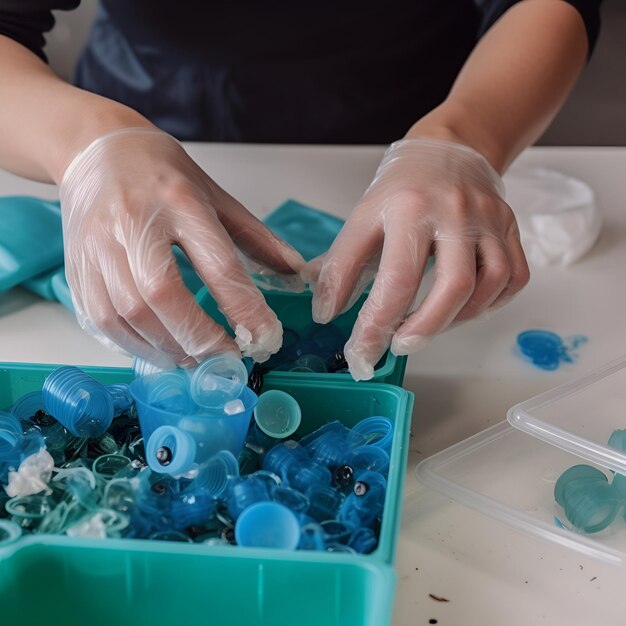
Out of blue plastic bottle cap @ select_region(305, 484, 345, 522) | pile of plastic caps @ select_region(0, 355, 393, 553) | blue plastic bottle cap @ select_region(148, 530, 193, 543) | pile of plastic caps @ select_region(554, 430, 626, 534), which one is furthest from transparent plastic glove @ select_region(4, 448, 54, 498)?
pile of plastic caps @ select_region(554, 430, 626, 534)

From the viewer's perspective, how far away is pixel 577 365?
98 centimetres

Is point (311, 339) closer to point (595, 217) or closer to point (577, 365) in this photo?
point (577, 365)

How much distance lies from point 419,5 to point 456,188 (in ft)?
2.15

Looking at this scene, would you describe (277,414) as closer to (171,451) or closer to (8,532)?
(171,451)

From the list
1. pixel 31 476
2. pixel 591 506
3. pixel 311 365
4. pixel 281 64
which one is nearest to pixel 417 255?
pixel 311 365

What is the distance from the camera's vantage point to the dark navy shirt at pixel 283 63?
135 cm

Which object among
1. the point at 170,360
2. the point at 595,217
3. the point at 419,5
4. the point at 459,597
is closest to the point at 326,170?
the point at 419,5

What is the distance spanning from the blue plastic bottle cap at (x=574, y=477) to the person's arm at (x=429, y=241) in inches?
6.9

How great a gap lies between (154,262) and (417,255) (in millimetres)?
245

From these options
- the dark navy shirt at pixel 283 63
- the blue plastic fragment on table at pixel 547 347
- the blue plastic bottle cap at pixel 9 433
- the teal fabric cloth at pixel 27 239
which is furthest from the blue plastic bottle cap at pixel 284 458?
the dark navy shirt at pixel 283 63

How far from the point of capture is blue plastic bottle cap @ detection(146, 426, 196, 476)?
70cm

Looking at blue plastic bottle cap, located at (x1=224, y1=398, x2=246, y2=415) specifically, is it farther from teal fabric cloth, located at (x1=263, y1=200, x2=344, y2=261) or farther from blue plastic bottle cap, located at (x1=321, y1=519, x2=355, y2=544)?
teal fabric cloth, located at (x1=263, y1=200, x2=344, y2=261)

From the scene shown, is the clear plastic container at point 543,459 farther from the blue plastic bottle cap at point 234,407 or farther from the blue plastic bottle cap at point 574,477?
the blue plastic bottle cap at point 234,407

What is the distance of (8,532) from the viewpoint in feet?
2.06
